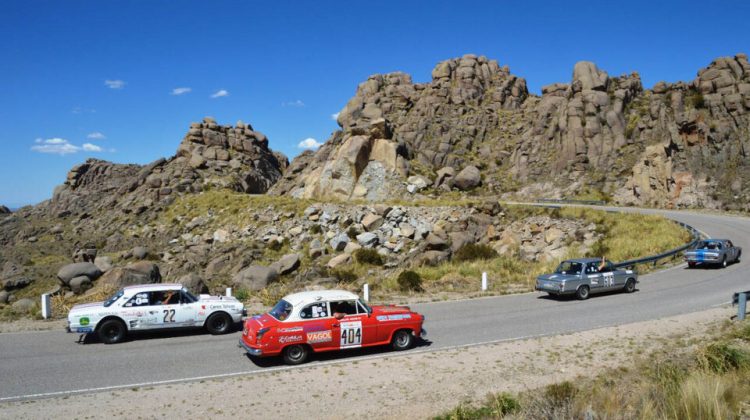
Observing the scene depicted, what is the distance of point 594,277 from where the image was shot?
19812mm

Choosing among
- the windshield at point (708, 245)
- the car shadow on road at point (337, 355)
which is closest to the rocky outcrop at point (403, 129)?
the windshield at point (708, 245)

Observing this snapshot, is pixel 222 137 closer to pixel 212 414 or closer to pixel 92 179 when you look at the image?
pixel 92 179

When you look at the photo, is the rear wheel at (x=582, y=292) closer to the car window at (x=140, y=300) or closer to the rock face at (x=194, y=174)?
the car window at (x=140, y=300)

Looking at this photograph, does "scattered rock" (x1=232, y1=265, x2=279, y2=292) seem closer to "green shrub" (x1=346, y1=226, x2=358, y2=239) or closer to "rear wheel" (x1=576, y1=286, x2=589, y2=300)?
"green shrub" (x1=346, y1=226, x2=358, y2=239)

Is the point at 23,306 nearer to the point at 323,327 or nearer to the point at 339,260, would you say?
the point at 323,327

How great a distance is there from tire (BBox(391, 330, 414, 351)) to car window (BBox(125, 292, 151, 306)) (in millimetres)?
7449

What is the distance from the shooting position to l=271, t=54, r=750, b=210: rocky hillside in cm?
5312

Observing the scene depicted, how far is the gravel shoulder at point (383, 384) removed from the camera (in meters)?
9.48

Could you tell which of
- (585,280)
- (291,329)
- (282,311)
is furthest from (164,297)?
(585,280)

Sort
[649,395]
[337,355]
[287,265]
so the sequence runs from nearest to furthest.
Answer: [649,395], [337,355], [287,265]

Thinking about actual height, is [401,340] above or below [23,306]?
below

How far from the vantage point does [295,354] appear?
1245cm

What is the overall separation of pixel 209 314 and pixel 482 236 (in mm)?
28425

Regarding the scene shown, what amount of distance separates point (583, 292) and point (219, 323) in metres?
13.7
